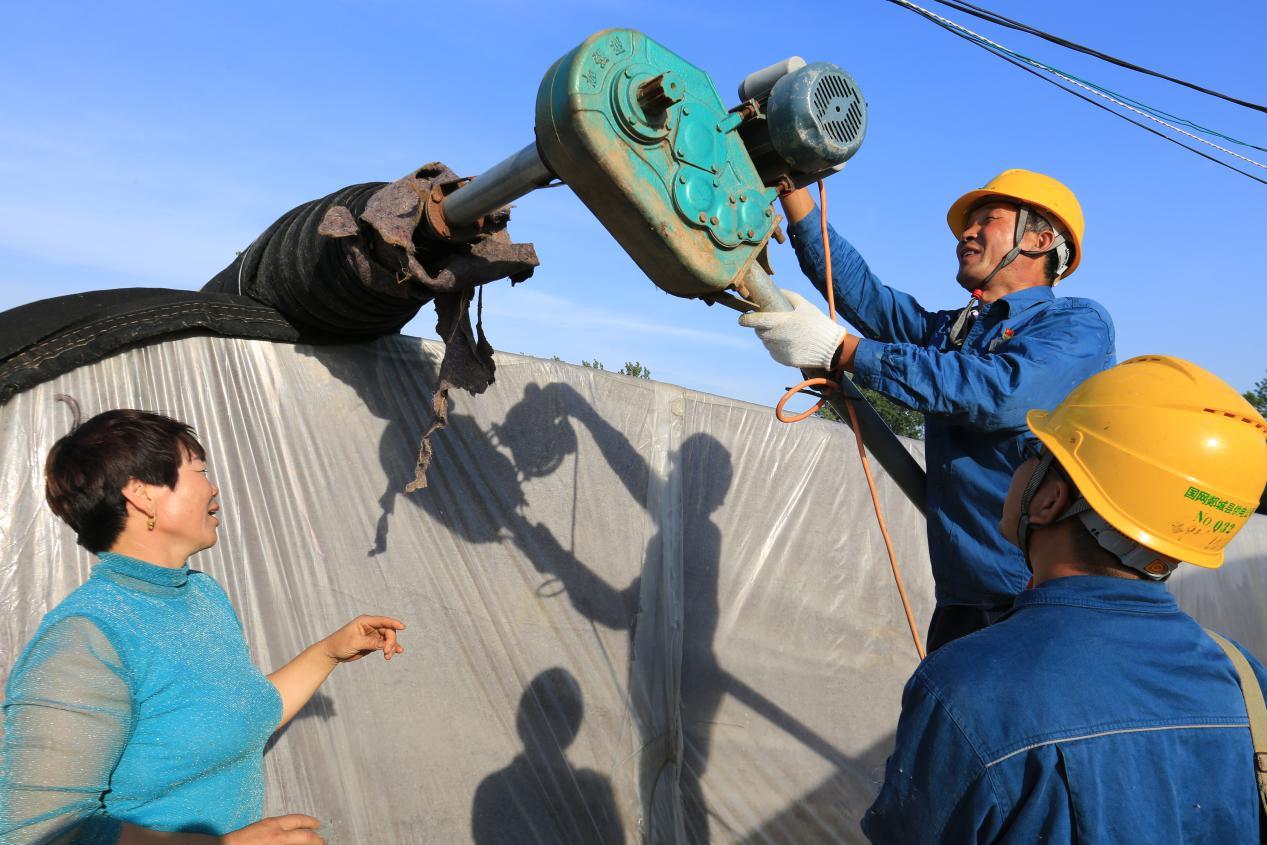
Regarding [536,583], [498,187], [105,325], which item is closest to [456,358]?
[498,187]

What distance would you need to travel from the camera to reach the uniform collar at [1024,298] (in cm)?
258

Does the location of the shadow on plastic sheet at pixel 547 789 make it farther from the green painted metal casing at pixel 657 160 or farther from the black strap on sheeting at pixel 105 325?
the green painted metal casing at pixel 657 160

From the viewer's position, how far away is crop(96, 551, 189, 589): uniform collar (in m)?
1.77

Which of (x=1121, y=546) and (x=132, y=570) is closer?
(x=1121, y=546)

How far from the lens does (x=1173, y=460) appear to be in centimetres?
142

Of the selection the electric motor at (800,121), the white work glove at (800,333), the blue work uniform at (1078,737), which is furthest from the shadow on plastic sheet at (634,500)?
the blue work uniform at (1078,737)

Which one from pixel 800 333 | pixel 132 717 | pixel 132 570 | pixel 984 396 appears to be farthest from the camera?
pixel 800 333

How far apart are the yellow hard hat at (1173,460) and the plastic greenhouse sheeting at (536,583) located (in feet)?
7.45

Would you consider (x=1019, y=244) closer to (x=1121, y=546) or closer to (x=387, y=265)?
(x=1121, y=546)

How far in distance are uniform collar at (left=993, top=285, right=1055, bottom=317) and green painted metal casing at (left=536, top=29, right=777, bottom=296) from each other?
0.71m

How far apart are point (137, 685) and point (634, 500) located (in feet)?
8.33

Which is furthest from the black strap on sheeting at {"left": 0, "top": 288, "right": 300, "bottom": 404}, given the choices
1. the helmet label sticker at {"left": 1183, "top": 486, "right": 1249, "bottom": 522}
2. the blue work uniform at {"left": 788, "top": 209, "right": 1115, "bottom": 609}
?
the helmet label sticker at {"left": 1183, "top": 486, "right": 1249, "bottom": 522}

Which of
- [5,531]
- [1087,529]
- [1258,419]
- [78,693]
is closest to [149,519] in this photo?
[78,693]

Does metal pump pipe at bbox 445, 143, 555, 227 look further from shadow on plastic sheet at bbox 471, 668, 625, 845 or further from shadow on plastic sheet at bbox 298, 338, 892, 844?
shadow on plastic sheet at bbox 471, 668, 625, 845
